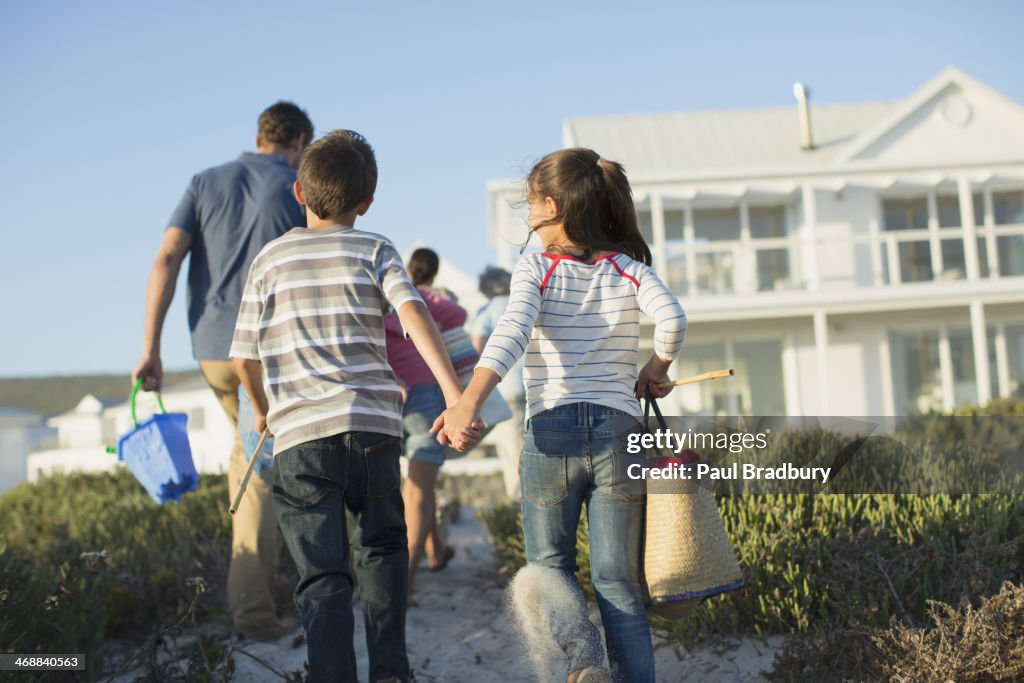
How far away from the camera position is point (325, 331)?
9.47ft

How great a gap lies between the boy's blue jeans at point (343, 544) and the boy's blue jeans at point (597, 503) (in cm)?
45

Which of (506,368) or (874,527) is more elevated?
(506,368)

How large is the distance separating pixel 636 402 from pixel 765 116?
19.9 m

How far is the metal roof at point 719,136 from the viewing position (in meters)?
19.6

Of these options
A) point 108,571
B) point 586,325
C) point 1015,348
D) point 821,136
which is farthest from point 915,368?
point 586,325

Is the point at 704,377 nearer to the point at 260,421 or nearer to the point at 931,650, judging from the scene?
the point at 931,650

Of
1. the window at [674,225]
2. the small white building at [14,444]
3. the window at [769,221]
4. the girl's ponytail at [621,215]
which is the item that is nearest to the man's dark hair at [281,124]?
the girl's ponytail at [621,215]

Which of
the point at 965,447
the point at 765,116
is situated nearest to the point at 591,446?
the point at 965,447

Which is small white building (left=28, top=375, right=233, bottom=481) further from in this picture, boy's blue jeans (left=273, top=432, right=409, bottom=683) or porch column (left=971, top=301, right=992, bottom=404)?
boy's blue jeans (left=273, top=432, right=409, bottom=683)

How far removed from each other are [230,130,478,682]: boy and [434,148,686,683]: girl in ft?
0.97

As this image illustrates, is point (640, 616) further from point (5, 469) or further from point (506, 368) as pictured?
point (5, 469)

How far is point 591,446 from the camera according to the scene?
Answer: 8.96 feet

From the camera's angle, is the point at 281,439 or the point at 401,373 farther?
the point at 401,373

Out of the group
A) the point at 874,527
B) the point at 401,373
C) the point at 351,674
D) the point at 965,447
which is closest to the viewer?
the point at 351,674
